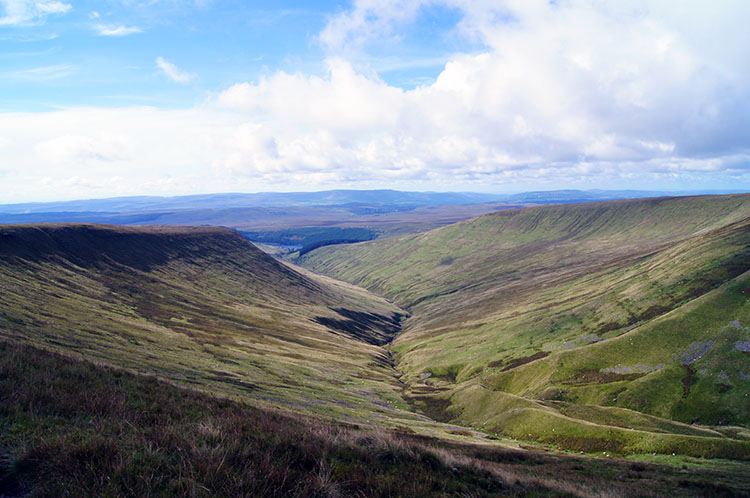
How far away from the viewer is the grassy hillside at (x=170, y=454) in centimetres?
918

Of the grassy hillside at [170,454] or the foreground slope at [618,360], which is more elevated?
the grassy hillside at [170,454]

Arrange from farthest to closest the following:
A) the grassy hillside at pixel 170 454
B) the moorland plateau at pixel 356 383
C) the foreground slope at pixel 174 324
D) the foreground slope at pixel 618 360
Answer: the foreground slope at pixel 618 360, the foreground slope at pixel 174 324, the moorland plateau at pixel 356 383, the grassy hillside at pixel 170 454

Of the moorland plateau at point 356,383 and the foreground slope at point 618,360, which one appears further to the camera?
the foreground slope at point 618,360

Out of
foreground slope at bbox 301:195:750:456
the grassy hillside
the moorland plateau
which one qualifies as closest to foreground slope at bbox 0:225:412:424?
the moorland plateau

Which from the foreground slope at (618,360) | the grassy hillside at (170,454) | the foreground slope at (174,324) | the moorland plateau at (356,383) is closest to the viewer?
the grassy hillside at (170,454)

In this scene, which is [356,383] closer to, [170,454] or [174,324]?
[174,324]

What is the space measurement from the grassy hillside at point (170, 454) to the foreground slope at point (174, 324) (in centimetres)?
3051

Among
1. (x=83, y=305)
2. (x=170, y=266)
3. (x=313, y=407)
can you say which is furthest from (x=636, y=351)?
(x=170, y=266)

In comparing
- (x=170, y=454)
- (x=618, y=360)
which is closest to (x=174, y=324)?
(x=170, y=454)

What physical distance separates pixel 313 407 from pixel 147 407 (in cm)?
4378

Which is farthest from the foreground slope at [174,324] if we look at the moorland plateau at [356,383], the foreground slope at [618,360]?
the foreground slope at [618,360]

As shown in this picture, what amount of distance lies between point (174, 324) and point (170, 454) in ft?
351

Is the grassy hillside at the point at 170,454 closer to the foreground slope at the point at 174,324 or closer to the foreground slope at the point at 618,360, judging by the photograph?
the foreground slope at the point at 174,324

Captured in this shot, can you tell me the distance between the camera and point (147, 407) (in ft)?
57.6
